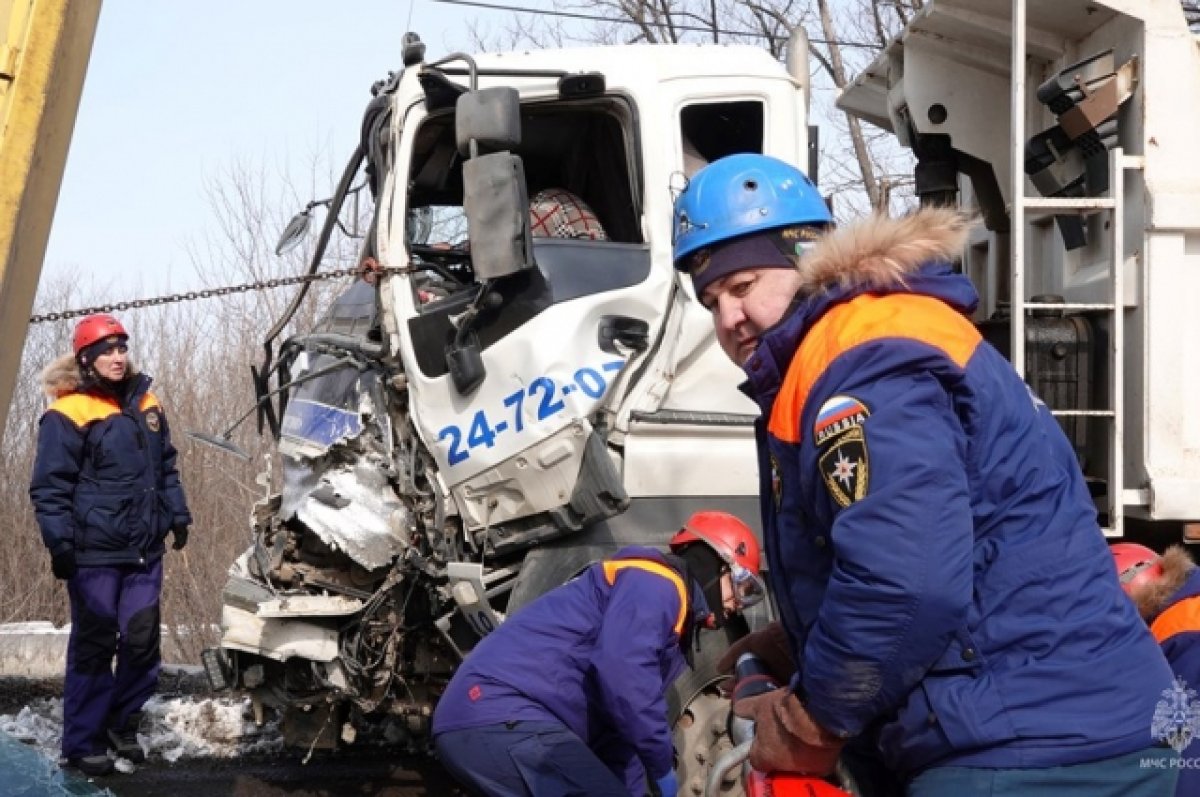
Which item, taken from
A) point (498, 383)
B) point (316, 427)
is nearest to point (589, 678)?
point (498, 383)

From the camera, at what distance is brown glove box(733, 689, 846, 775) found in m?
2.15

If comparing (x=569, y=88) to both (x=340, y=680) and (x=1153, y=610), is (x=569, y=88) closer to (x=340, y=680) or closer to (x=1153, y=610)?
(x=340, y=680)

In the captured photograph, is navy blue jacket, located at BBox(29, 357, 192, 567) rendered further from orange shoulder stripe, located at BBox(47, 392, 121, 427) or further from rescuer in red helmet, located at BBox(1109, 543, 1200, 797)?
rescuer in red helmet, located at BBox(1109, 543, 1200, 797)

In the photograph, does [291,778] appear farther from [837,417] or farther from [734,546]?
[837,417]

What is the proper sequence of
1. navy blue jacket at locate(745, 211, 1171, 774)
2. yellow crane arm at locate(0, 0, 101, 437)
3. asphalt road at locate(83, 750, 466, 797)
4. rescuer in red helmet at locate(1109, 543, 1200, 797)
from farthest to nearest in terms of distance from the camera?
asphalt road at locate(83, 750, 466, 797) < rescuer in red helmet at locate(1109, 543, 1200, 797) < navy blue jacket at locate(745, 211, 1171, 774) < yellow crane arm at locate(0, 0, 101, 437)

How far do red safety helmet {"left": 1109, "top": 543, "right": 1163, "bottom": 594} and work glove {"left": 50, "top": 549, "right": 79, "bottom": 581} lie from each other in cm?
487

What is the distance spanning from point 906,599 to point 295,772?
524 centimetres

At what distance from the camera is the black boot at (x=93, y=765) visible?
648cm

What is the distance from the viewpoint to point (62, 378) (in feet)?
22.7

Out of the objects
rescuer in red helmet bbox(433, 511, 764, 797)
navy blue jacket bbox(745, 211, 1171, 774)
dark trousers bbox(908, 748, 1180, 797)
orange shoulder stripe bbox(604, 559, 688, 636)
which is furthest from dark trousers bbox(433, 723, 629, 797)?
dark trousers bbox(908, 748, 1180, 797)

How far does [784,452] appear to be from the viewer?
219 cm

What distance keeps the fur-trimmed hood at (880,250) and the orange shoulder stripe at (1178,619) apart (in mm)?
1321

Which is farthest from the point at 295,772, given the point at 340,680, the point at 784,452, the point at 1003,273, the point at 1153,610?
the point at 784,452

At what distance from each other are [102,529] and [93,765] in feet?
3.60
